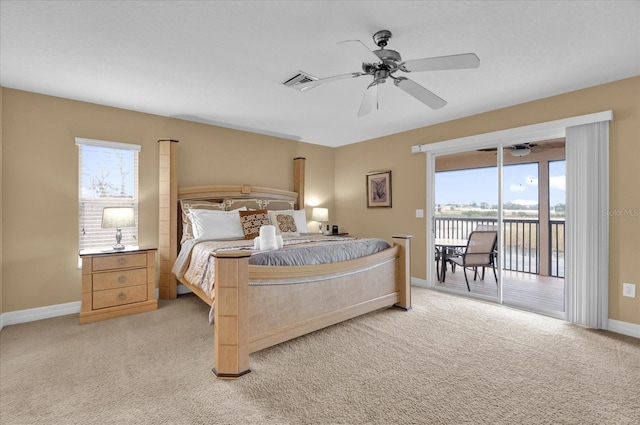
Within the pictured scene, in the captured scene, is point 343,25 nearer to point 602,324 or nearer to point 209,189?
point 209,189

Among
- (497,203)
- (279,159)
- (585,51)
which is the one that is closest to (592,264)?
(497,203)

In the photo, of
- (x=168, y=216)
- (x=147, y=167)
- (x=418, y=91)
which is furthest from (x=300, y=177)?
(x=418, y=91)

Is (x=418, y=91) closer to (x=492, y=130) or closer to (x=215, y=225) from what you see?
(x=492, y=130)

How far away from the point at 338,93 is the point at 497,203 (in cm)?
247

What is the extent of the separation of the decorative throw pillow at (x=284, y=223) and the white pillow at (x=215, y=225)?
500mm

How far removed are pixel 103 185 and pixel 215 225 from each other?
1.41 m

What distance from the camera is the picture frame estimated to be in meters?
5.19

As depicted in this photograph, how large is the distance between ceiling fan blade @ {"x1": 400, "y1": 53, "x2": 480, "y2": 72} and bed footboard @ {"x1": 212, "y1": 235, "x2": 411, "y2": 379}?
1.75 meters

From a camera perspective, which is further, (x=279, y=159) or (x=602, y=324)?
(x=279, y=159)

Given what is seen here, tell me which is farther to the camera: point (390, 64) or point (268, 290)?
point (268, 290)

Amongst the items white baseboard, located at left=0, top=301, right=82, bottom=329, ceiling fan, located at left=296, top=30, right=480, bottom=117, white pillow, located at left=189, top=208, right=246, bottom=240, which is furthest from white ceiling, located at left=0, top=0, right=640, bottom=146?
white baseboard, located at left=0, top=301, right=82, bottom=329

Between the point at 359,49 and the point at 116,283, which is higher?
the point at 359,49

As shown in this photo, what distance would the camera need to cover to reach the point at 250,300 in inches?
92.3

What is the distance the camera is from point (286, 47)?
241 cm
